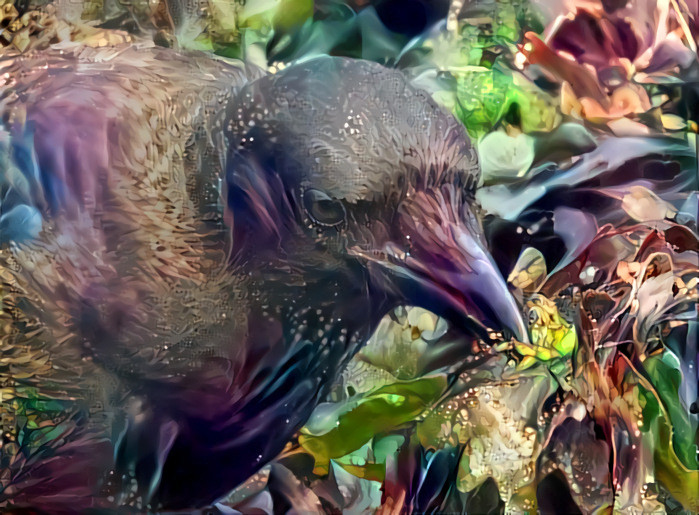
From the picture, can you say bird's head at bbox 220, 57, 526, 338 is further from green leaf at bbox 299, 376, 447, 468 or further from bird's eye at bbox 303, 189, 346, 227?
green leaf at bbox 299, 376, 447, 468

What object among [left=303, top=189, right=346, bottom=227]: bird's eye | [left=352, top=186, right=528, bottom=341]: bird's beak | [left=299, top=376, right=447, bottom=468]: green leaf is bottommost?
[left=299, top=376, right=447, bottom=468]: green leaf

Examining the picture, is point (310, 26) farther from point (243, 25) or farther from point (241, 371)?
point (241, 371)

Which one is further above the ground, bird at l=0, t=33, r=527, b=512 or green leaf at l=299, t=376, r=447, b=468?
bird at l=0, t=33, r=527, b=512

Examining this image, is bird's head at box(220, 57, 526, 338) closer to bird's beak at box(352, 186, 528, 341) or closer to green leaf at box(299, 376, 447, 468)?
bird's beak at box(352, 186, 528, 341)

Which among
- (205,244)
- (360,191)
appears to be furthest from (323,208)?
(205,244)

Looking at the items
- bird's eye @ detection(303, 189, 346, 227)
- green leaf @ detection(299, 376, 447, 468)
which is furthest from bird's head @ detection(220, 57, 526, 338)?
green leaf @ detection(299, 376, 447, 468)

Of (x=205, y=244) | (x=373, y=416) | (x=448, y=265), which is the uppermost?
(x=205, y=244)

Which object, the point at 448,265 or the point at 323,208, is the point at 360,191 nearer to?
the point at 323,208
